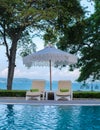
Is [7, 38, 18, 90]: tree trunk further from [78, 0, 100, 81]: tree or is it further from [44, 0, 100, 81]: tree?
[78, 0, 100, 81]: tree

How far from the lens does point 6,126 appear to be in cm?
966

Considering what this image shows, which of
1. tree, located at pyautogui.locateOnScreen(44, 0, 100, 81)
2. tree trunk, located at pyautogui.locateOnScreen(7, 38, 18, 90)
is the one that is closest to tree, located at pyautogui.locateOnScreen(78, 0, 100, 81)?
tree, located at pyautogui.locateOnScreen(44, 0, 100, 81)

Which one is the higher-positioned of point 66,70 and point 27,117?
point 66,70

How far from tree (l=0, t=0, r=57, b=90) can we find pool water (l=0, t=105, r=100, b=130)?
7800 millimetres

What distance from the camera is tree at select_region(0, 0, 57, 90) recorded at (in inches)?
832

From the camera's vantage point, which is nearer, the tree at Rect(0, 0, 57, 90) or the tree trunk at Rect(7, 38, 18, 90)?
the tree at Rect(0, 0, 57, 90)

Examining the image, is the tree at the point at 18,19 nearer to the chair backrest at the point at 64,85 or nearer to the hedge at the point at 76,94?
the hedge at the point at 76,94

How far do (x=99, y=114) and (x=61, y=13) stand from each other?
35.3 ft

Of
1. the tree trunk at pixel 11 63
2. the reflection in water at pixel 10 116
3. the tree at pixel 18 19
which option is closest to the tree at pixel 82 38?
the tree at pixel 18 19

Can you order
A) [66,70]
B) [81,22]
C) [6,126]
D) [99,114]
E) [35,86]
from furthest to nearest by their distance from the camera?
[66,70]
[81,22]
[35,86]
[99,114]
[6,126]

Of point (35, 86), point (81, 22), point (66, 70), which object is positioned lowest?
point (35, 86)

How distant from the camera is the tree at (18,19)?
69.3 ft

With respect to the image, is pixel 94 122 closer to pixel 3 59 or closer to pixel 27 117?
pixel 27 117

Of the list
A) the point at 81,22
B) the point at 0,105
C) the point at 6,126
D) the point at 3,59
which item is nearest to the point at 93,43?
the point at 81,22
